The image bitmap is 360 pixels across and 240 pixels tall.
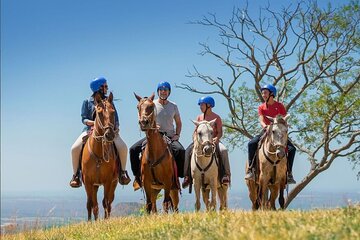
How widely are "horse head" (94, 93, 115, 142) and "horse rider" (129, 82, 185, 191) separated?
118cm

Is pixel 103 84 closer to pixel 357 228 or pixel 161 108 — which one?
pixel 161 108

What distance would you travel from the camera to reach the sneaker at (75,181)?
12.6 meters

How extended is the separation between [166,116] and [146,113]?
137 cm

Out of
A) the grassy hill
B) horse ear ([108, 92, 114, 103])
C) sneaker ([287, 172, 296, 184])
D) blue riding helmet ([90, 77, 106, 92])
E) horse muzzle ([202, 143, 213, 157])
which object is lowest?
the grassy hill

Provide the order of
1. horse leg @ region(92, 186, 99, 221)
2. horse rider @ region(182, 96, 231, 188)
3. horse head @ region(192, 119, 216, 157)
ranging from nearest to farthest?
horse head @ region(192, 119, 216, 157), horse leg @ region(92, 186, 99, 221), horse rider @ region(182, 96, 231, 188)

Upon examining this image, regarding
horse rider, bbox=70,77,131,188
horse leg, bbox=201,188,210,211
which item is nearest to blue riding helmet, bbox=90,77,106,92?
horse rider, bbox=70,77,131,188

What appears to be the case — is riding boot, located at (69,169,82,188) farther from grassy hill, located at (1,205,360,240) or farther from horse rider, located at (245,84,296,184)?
horse rider, located at (245,84,296,184)

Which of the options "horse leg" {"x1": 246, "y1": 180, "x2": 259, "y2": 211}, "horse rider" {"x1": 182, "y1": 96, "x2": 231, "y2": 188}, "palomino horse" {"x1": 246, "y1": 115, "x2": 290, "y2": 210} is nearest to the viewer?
"palomino horse" {"x1": 246, "y1": 115, "x2": 290, "y2": 210}

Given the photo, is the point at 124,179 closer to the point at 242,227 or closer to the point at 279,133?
the point at 279,133

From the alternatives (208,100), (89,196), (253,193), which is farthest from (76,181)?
(253,193)

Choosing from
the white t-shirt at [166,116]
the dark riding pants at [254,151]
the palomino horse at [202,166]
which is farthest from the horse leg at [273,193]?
the white t-shirt at [166,116]

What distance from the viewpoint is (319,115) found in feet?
86.9

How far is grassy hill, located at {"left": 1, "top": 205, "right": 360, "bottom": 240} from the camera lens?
5.31 m

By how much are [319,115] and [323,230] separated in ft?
71.4
